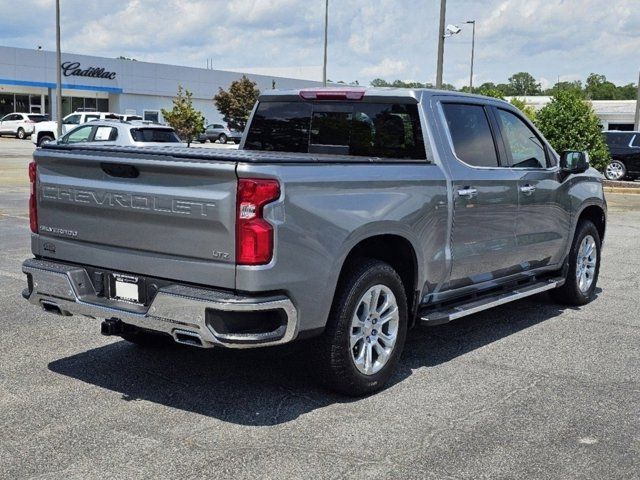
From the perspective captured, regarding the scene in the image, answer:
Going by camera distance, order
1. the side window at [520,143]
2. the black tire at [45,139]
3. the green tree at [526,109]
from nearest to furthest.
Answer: the side window at [520,143], the green tree at [526,109], the black tire at [45,139]

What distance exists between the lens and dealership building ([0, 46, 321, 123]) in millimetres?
57125

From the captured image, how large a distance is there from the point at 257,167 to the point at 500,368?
2591 millimetres

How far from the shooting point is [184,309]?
436 centimetres

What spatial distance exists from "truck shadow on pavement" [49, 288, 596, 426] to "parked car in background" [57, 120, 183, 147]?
53.0 ft

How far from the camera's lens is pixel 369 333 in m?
5.10

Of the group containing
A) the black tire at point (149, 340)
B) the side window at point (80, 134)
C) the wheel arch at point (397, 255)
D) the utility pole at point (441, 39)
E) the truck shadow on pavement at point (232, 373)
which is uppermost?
the utility pole at point (441, 39)

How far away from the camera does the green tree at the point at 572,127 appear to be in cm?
2239

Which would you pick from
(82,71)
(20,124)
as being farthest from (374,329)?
(82,71)

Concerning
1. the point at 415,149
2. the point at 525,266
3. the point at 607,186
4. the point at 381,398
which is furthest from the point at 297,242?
the point at 607,186

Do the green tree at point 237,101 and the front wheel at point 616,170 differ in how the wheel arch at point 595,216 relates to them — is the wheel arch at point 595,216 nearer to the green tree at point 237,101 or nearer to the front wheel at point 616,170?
the front wheel at point 616,170

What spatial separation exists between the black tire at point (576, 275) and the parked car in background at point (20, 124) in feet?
158

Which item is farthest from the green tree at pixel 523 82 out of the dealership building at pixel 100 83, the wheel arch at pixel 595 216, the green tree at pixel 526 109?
the wheel arch at pixel 595 216

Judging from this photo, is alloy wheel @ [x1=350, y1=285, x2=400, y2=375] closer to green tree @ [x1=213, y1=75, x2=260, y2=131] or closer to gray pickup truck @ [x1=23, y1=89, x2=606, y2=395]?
gray pickup truck @ [x1=23, y1=89, x2=606, y2=395]

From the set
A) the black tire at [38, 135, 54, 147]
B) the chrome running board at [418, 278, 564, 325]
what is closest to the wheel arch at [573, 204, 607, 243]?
the chrome running board at [418, 278, 564, 325]
